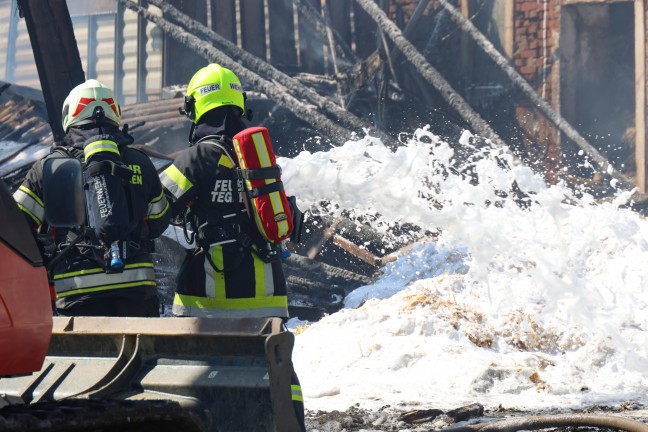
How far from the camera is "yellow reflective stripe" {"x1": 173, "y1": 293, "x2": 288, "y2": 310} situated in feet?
16.2

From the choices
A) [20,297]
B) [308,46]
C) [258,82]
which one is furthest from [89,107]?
[308,46]

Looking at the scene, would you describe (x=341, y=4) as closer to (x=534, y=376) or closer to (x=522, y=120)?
(x=522, y=120)

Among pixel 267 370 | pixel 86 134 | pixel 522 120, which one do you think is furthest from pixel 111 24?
pixel 267 370

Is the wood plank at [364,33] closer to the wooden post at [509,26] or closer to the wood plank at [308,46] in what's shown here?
the wood plank at [308,46]

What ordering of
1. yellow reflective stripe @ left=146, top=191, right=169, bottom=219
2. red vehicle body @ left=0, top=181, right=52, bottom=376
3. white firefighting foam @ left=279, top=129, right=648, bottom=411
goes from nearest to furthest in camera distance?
red vehicle body @ left=0, top=181, right=52, bottom=376 < yellow reflective stripe @ left=146, top=191, right=169, bottom=219 < white firefighting foam @ left=279, top=129, right=648, bottom=411

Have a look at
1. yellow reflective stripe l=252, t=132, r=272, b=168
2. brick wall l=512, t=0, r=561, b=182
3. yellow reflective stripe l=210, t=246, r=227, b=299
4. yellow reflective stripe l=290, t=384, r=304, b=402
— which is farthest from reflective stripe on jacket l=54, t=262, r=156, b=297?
brick wall l=512, t=0, r=561, b=182

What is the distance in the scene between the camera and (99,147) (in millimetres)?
4676

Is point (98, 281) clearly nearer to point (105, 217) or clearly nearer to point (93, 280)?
point (93, 280)

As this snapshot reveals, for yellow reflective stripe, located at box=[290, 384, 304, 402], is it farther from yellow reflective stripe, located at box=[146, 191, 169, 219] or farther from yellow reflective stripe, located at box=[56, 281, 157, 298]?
→ yellow reflective stripe, located at box=[146, 191, 169, 219]

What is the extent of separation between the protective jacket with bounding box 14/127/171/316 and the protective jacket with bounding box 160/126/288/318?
0.47 ft

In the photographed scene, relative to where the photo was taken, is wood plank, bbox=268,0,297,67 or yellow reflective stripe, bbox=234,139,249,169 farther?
wood plank, bbox=268,0,297,67

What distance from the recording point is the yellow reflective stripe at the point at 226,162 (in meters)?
4.94

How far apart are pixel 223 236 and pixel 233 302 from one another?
0.33 m

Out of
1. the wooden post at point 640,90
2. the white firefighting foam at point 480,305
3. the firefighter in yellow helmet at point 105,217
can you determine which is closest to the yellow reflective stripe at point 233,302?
the firefighter in yellow helmet at point 105,217
